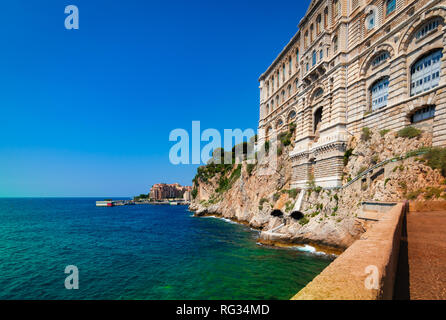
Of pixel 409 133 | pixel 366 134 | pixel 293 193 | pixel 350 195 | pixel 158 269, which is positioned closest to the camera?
pixel 158 269

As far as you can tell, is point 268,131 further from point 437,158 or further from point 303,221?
point 437,158

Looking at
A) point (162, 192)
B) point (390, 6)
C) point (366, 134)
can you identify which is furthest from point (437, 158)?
point (162, 192)

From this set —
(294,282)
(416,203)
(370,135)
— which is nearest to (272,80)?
(370,135)

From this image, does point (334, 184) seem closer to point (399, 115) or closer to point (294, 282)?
point (399, 115)

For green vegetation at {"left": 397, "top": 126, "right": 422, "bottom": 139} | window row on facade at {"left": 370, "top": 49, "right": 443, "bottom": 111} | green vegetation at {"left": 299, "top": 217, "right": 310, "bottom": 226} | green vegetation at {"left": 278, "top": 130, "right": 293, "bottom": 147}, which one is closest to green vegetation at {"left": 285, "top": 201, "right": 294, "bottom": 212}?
green vegetation at {"left": 299, "top": 217, "right": 310, "bottom": 226}

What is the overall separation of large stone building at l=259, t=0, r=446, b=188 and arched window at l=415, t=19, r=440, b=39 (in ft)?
0.24

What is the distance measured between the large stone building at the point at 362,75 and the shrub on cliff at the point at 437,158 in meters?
2.14

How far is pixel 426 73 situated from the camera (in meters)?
18.3

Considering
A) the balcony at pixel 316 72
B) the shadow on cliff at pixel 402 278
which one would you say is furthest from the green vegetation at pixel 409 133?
the shadow on cliff at pixel 402 278

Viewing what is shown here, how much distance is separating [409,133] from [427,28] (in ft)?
29.4

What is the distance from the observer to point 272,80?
47562mm

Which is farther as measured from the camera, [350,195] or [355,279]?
[350,195]

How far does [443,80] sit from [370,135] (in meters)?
6.55

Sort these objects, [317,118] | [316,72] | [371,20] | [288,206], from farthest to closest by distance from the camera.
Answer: [317,118]
[316,72]
[288,206]
[371,20]
